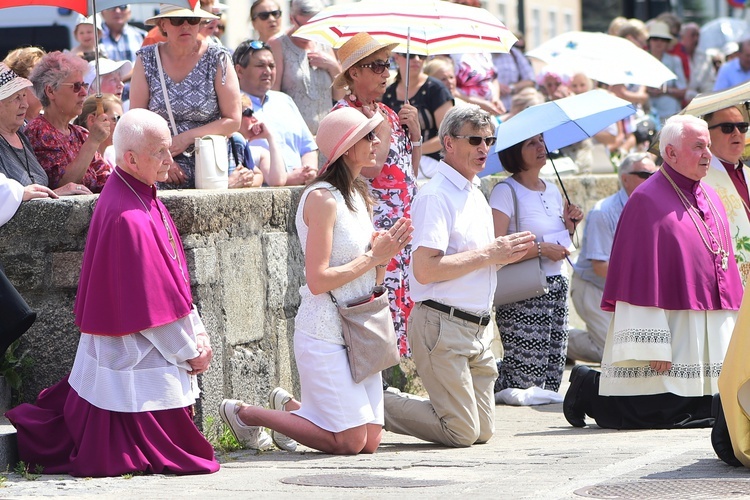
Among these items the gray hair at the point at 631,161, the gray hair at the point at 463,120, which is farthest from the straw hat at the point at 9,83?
the gray hair at the point at 631,161

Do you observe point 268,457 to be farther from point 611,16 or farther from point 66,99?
point 611,16

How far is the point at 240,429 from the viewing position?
7.49 meters

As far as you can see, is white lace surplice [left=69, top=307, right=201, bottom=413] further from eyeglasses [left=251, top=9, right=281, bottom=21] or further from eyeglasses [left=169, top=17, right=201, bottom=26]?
eyeglasses [left=251, top=9, right=281, bottom=21]

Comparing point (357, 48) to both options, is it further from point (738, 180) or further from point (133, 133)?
point (738, 180)

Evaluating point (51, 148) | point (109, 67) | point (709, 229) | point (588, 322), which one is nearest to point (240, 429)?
point (51, 148)

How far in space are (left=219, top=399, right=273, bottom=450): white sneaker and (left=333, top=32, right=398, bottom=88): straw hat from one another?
2.09 meters

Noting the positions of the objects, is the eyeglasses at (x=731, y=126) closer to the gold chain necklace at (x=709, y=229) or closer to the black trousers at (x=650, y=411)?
the gold chain necklace at (x=709, y=229)

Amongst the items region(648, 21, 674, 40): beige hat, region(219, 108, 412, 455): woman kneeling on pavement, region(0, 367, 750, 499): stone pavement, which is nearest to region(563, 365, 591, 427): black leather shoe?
region(0, 367, 750, 499): stone pavement

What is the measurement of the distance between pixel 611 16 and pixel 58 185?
29784 millimetres

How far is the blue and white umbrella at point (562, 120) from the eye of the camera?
9.41 m

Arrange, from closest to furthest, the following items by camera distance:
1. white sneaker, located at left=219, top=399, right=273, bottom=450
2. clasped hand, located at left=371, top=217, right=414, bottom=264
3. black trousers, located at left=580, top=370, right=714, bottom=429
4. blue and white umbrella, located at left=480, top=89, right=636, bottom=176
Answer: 1. clasped hand, located at left=371, top=217, right=414, bottom=264
2. white sneaker, located at left=219, top=399, right=273, bottom=450
3. black trousers, located at left=580, top=370, right=714, bottom=429
4. blue and white umbrella, located at left=480, top=89, right=636, bottom=176

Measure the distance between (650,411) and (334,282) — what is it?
224 centimetres

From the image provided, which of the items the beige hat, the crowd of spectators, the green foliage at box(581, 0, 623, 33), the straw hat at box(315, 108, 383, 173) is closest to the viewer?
the straw hat at box(315, 108, 383, 173)

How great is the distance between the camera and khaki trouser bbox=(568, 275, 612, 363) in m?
11.6
